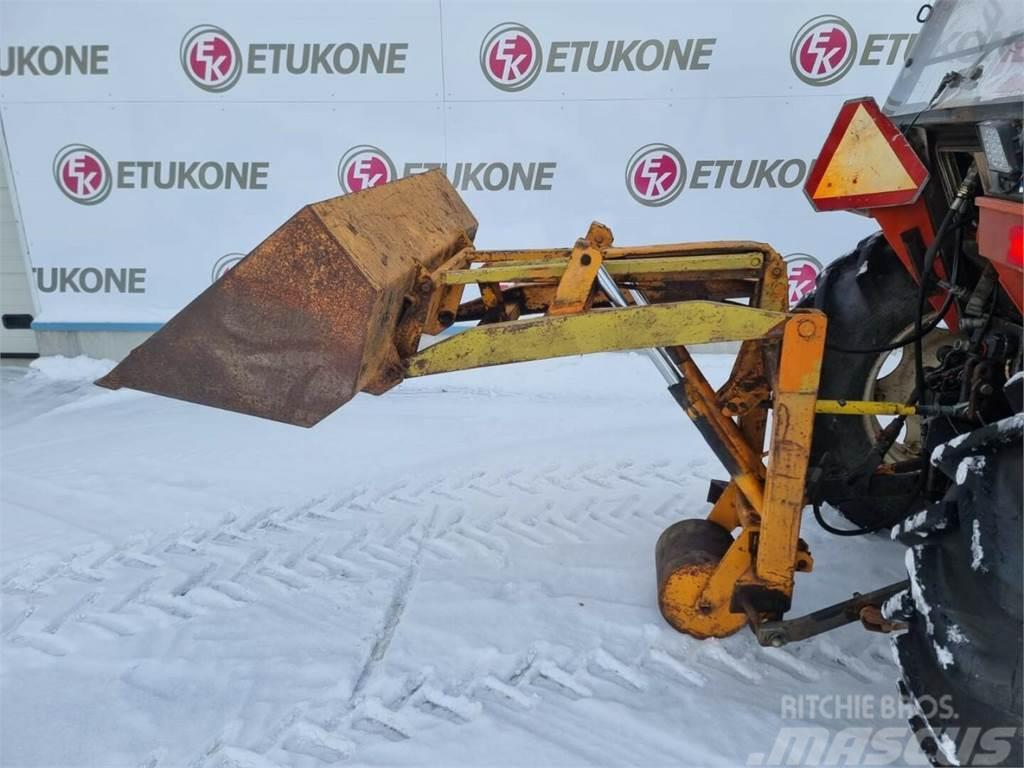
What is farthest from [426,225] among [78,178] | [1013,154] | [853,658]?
[78,178]

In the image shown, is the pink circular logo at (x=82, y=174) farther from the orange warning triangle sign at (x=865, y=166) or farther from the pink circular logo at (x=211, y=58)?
the orange warning triangle sign at (x=865, y=166)

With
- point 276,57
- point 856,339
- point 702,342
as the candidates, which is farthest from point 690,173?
point 702,342

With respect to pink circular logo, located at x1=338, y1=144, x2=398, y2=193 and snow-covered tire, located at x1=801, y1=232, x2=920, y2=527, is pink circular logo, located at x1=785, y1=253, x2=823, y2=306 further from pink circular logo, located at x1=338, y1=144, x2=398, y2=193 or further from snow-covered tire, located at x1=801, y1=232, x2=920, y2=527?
snow-covered tire, located at x1=801, y1=232, x2=920, y2=527

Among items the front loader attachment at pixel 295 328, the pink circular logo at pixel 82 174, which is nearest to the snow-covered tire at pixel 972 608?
the front loader attachment at pixel 295 328

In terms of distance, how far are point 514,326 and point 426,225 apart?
0.61 m

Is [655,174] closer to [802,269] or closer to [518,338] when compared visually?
[802,269]

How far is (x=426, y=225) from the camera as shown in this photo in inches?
92.9

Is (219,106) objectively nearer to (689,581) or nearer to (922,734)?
(689,581)

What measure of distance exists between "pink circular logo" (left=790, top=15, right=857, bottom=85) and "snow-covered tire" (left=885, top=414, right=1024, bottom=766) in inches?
146

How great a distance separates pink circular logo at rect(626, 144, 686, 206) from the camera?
487cm

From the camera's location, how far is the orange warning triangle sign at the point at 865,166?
2.09m

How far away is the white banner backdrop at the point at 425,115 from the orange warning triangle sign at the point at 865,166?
2.71 m

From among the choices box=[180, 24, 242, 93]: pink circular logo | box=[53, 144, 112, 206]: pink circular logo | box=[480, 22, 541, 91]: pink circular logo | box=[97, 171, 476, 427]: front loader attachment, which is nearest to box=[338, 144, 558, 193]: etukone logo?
box=[480, 22, 541, 91]: pink circular logo

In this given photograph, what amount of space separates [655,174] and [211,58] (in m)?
2.72
